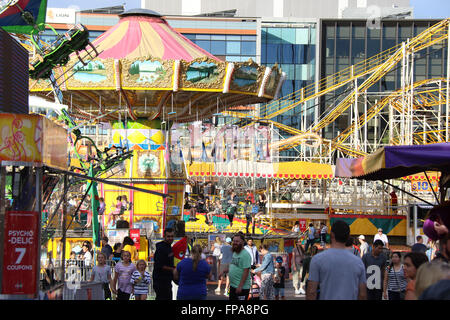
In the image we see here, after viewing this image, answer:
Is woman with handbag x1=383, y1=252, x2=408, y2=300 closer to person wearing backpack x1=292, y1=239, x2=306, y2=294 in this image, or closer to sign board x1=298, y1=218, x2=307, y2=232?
person wearing backpack x1=292, y1=239, x2=306, y2=294

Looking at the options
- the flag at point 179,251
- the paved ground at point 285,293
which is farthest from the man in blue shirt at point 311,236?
the flag at point 179,251

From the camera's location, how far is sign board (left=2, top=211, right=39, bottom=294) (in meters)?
9.49

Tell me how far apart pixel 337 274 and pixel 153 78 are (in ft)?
50.4

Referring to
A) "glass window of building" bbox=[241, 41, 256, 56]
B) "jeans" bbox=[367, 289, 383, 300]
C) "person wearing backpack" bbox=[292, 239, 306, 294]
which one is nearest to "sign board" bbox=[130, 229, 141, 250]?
"person wearing backpack" bbox=[292, 239, 306, 294]

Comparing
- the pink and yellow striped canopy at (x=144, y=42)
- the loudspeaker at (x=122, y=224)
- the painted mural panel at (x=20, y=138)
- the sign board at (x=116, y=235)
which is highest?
the pink and yellow striped canopy at (x=144, y=42)

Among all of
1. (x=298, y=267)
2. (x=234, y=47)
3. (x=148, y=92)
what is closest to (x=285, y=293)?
(x=298, y=267)

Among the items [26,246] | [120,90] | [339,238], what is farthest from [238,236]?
[120,90]

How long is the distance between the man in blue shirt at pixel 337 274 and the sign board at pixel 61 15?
64917mm

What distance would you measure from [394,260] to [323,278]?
167 inches

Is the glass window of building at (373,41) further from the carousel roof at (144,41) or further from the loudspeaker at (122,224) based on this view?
the loudspeaker at (122,224)

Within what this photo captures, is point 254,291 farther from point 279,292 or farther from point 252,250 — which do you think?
point 279,292

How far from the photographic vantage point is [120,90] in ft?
72.6

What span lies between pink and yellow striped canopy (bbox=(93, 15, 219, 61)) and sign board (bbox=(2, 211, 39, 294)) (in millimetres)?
13614

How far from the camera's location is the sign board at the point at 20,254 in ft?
31.1
